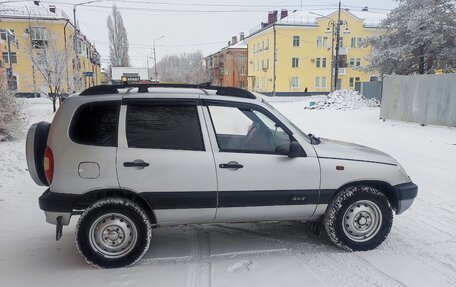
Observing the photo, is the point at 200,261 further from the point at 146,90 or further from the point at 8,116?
the point at 8,116

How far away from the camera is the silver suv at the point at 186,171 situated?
392 centimetres

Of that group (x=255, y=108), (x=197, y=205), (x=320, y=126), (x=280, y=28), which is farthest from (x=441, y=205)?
(x=280, y=28)

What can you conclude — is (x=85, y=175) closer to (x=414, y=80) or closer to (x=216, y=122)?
(x=216, y=122)

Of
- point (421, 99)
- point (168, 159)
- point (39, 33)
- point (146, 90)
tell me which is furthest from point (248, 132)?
point (39, 33)

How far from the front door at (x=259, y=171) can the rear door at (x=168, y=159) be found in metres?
0.14

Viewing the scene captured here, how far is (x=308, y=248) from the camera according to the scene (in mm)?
4535

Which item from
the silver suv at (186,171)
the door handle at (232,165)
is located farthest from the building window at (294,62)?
the door handle at (232,165)

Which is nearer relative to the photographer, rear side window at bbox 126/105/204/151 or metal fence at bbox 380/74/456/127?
rear side window at bbox 126/105/204/151

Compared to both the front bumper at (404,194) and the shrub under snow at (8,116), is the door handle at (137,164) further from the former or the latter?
the shrub under snow at (8,116)

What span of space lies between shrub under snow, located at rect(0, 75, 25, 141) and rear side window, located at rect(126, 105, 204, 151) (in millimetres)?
8802

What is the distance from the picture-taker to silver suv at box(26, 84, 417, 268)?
12.9 ft

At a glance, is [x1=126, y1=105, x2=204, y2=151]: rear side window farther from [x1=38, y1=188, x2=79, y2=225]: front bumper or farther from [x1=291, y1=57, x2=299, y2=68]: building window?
[x1=291, y1=57, x2=299, y2=68]: building window

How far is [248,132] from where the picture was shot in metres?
4.43

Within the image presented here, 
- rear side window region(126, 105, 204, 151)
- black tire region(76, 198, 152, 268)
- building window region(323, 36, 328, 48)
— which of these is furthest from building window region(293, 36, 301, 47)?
black tire region(76, 198, 152, 268)
